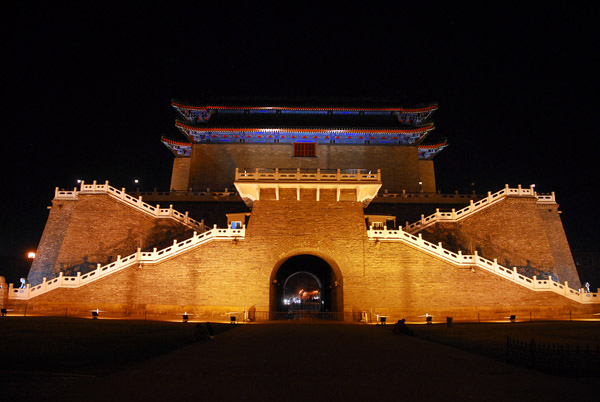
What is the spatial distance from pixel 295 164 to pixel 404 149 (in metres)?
11.6

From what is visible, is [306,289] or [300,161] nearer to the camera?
[300,161]

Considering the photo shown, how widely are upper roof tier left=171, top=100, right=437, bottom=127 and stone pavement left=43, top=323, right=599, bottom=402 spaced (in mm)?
31598

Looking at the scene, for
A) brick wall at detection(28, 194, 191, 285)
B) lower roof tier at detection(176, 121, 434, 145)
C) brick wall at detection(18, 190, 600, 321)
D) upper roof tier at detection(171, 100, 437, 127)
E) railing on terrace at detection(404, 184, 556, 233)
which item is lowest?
brick wall at detection(18, 190, 600, 321)

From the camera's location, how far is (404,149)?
4012 cm

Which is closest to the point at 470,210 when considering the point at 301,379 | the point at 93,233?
the point at 301,379

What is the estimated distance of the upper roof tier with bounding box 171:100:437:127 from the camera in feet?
131

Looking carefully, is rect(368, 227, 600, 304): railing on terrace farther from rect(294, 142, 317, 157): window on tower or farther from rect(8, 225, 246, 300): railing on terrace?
rect(294, 142, 317, 157): window on tower

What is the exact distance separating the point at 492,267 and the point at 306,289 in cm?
3247

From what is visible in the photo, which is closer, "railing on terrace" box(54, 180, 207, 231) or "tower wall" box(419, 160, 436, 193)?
"railing on terrace" box(54, 180, 207, 231)

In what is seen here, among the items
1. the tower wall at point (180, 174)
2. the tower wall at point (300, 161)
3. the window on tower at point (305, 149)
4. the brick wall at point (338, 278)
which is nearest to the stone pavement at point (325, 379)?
the brick wall at point (338, 278)

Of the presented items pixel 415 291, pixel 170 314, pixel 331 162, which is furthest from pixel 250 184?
pixel 331 162

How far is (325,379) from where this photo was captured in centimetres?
744

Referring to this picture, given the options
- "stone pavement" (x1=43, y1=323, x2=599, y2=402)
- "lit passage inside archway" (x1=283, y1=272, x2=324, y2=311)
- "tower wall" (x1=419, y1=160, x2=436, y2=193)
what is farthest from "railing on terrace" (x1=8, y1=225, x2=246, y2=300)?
"lit passage inside archway" (x1=283, y1=272, x2=324, y2=311)

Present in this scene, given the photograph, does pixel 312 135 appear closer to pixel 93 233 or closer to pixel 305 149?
pixel 305 149
